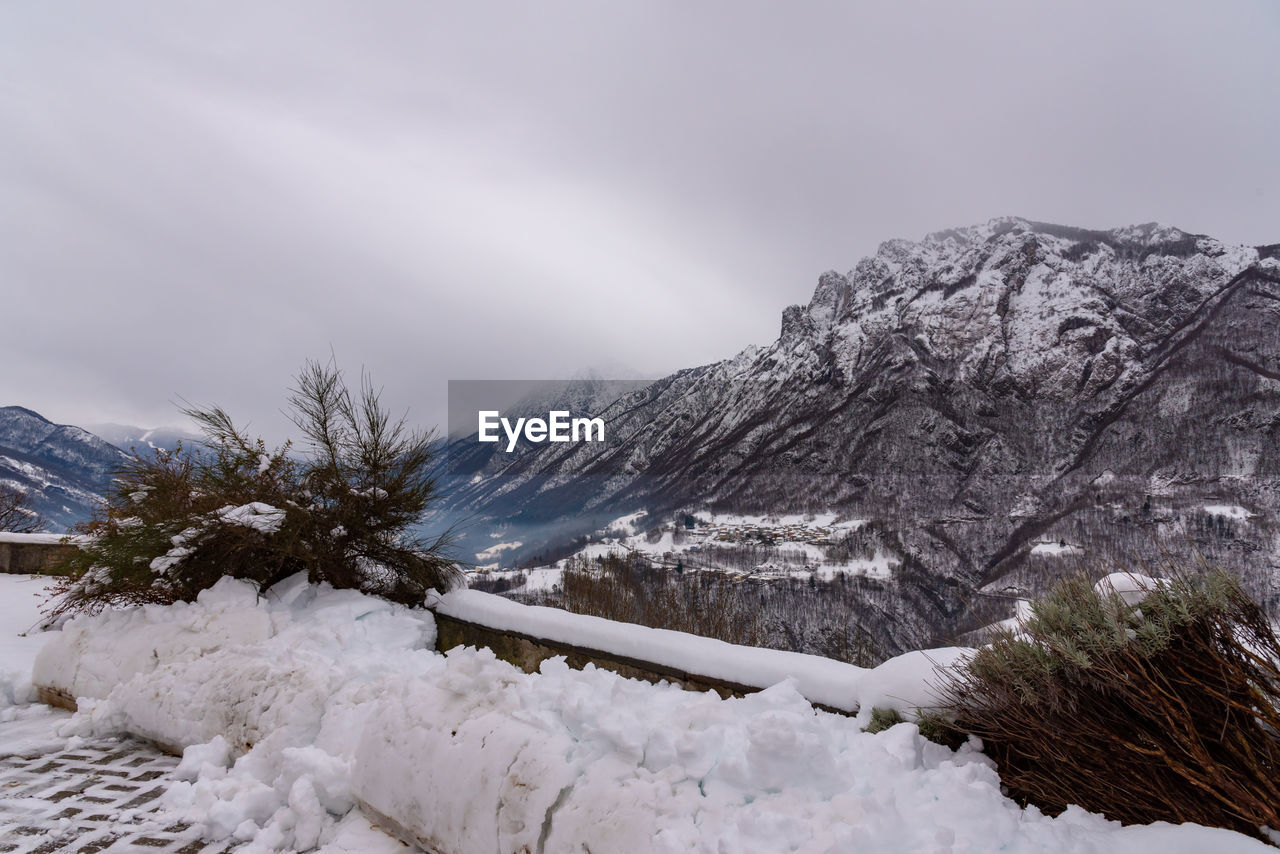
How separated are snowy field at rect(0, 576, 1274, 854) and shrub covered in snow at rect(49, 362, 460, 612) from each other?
629mm

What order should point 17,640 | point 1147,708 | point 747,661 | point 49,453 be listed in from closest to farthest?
point 1147,708 < point 747,661 < point 17,640 < point 49,453

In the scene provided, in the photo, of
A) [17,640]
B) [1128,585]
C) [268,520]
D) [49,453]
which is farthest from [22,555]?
[49,453]

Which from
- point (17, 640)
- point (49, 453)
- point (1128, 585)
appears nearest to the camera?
point (1128, 585)

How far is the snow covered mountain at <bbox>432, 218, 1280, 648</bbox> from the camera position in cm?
10656

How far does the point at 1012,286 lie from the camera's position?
158125 millimetres

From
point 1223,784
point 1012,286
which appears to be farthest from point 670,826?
point 1012,286

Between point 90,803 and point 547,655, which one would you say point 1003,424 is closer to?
point 547,655

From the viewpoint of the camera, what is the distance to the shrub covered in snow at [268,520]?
5.81 meters

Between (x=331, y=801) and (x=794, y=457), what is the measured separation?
13921cm

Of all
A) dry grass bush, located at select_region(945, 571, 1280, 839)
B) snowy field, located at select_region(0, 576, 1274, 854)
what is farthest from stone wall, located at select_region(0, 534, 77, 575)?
dry grass bush, located at select_region(945, 571, 1280, 839)

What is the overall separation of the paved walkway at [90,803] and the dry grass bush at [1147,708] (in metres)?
3.70

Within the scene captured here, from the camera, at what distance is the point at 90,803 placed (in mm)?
3600

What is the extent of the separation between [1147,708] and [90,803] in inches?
201

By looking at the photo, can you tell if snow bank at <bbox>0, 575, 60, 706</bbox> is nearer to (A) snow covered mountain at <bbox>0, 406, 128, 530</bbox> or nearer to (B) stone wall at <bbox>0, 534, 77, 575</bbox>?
(B) stone wall at <bbox>0, 534, 77, 575</bbox>
